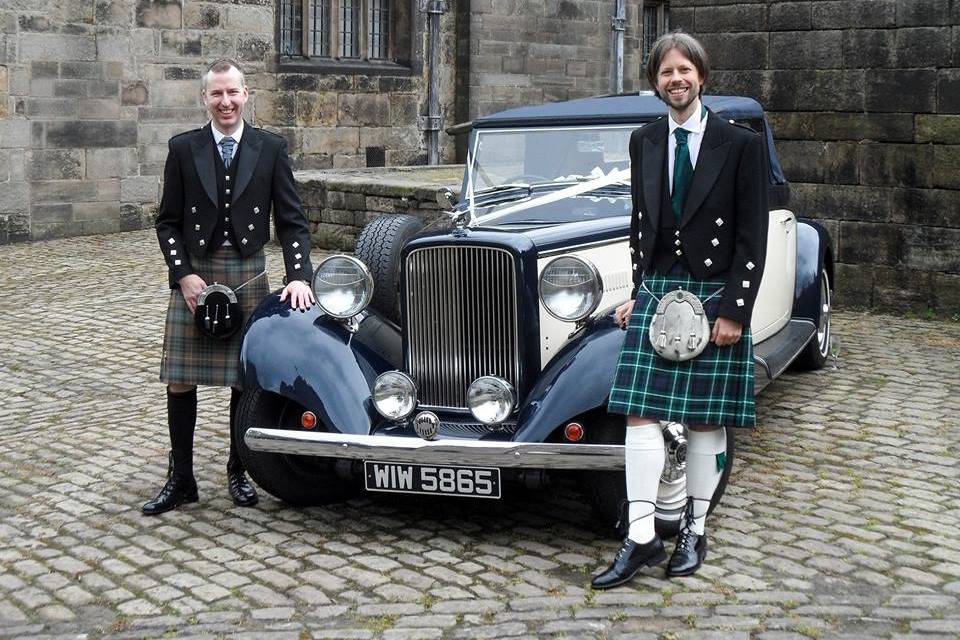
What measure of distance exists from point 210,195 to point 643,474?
226 cm

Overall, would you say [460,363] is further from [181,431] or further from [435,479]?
[181,431]

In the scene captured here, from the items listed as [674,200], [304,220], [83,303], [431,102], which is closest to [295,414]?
[304,220]

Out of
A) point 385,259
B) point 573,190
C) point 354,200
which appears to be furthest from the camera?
point 354,200

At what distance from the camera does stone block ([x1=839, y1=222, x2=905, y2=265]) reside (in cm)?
1177

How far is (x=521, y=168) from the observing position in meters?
7.14

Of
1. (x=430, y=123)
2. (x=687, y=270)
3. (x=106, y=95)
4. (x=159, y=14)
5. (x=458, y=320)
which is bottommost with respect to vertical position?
(x=458, y=320)

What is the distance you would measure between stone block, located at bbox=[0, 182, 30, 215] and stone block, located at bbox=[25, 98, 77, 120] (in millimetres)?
825

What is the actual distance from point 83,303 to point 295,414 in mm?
6510

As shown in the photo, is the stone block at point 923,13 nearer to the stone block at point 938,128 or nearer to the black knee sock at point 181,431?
the stone block at point 938,128

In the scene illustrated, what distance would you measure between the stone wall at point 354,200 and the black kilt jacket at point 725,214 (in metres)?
9.09

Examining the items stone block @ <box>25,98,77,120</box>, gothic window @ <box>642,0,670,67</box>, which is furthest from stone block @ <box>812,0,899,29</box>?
gothic window @ <box>642,0,670,67</box>

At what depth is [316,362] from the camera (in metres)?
5.90

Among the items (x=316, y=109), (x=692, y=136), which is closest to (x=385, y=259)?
(x=692, y=136)

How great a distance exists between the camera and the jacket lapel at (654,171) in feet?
16.8
